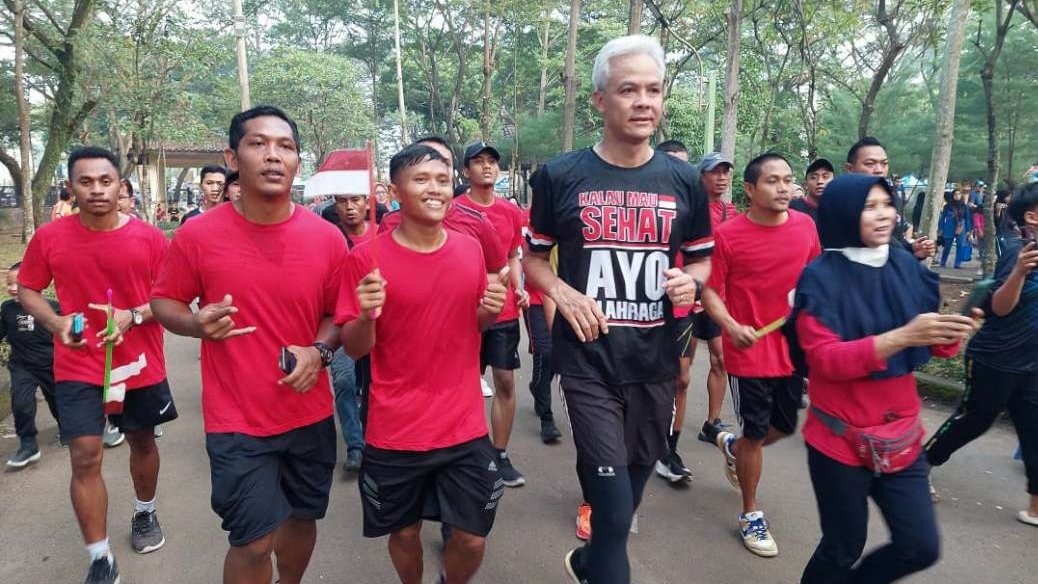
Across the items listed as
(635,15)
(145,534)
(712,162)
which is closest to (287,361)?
(145,534)

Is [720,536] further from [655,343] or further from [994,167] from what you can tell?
[994,167]

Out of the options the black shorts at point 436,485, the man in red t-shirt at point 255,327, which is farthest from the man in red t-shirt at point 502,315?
the man in red t-shirt at point 255,327

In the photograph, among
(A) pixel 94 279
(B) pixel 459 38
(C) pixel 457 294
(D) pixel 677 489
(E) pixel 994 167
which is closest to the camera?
(C) pixel 457 294

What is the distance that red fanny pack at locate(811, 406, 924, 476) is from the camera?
8.19ft

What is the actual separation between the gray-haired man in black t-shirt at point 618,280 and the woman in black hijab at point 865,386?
51 centimetres

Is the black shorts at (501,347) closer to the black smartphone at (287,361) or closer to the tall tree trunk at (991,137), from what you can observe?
the black smartphone at (287,361)

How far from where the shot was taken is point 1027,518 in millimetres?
4000

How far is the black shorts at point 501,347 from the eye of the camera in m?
4.58

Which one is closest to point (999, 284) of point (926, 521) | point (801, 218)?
point (801, 218)

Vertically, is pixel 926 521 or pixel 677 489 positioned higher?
pixel 926 521

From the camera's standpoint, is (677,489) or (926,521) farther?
(677,489)

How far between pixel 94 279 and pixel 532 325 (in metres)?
2.87

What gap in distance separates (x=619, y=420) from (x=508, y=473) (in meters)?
2.00

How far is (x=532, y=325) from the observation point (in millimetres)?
5363
